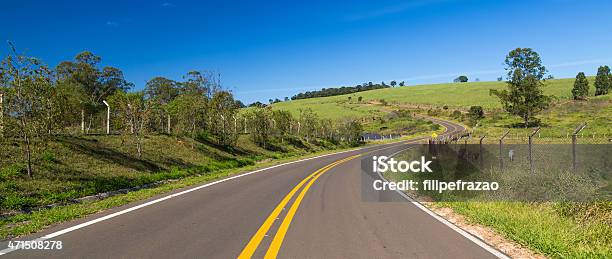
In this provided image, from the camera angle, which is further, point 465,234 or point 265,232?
point 265,232

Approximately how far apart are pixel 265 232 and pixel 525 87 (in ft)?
213

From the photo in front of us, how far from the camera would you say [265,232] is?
6828mm

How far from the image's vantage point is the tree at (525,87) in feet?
195

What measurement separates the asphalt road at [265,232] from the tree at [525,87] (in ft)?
194

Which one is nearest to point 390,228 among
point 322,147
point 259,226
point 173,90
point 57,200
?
point 259,226

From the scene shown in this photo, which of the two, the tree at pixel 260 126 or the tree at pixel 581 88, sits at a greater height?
the tree at pixel 581 88

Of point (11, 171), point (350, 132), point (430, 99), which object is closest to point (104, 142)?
point (11, 171)

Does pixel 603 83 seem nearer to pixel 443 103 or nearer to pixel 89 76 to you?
pixel 443 103

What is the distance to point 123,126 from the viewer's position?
867 inches

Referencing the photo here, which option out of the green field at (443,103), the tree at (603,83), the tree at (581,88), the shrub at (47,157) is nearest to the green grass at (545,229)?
the shrub at (47,157)

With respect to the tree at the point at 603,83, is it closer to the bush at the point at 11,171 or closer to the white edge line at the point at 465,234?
the white edge line at the point at 465,234

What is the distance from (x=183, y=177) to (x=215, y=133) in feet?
50.8

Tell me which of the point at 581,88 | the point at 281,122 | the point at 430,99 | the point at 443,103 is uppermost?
the point at 430,99

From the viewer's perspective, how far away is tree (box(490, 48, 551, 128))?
5956 centimetres
